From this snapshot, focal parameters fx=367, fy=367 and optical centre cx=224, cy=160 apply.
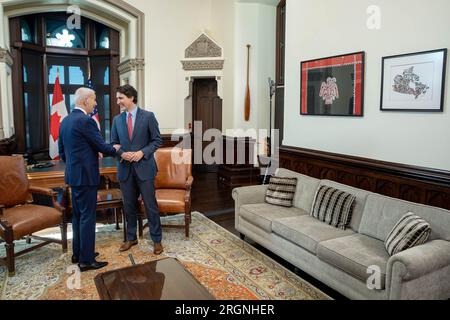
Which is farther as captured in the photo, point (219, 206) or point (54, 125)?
point (54, 125)

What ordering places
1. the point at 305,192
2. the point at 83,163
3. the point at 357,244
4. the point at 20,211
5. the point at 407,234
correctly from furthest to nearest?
the point at 305,192 → the point at 20,211 → the point at 83,163 → the point at 357,244 → the point at 407,234

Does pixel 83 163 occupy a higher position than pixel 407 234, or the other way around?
pixel 83 163

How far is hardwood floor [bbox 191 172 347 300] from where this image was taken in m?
3.13

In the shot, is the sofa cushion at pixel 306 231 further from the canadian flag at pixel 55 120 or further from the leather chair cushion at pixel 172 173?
the canadian flag at pixel 55 120

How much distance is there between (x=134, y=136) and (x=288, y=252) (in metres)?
1.72

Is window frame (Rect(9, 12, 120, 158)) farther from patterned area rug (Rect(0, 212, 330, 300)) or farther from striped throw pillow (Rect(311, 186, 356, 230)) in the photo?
striped throw pillow (Rect(311, 186, 356, 230))

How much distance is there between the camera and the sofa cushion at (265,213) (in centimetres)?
343

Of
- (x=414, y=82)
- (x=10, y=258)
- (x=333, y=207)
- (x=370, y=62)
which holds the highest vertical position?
(x=370, y=62)

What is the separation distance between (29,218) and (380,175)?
3186 millimetres

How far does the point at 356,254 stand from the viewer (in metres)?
2.54

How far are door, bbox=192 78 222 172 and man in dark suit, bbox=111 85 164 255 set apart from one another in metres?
4.67

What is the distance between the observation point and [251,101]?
7281 millimetres

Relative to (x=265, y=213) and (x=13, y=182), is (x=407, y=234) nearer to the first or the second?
(x=265, y=213)

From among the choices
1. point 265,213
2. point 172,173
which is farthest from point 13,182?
point 265,213
